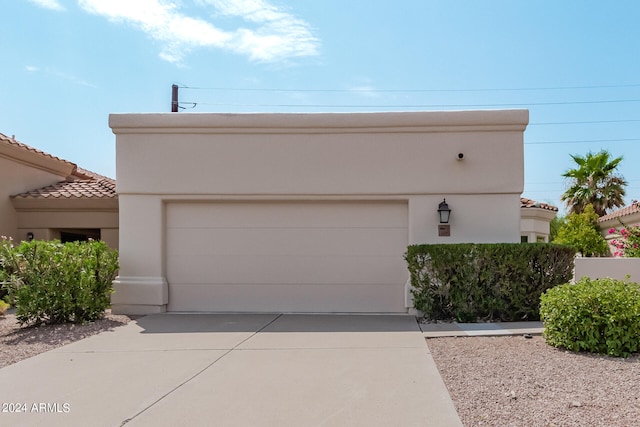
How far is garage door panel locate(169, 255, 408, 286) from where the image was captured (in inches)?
394

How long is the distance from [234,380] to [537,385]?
3191 mm

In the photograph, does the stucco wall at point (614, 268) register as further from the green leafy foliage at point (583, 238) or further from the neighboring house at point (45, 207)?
the neighboring house at point (45, 207)

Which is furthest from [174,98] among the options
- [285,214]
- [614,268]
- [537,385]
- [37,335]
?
[537,385]

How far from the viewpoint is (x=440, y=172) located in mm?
9836

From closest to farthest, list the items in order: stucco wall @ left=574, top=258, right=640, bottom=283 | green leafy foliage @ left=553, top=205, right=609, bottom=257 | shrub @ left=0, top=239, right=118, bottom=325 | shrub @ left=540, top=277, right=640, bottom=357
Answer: shrub @ left=540, top=277, right=640, bottom=357, shrub @ left=0, top=239, right=118, bottom=325, stucco wall @ left=574, top=258, right=640, bottom=283, green leafy foliage @ left=553, top=205, right=609, bottom=257

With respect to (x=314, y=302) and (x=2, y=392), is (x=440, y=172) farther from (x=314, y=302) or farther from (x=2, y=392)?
(x=2, y=392)

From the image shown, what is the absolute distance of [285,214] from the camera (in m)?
10.2

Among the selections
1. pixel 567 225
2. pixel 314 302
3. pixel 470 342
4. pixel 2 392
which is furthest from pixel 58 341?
pixel 567 225

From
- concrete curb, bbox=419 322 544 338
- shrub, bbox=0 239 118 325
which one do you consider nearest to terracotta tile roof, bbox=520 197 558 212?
concrete curb, bbox=419 322 544 338

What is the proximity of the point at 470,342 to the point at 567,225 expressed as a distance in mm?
17869

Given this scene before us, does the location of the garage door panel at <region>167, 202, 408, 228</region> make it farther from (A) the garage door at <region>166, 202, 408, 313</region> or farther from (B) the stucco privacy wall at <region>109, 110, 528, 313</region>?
(B) the stucco privacy wall at <region>109, 110, 528, 313</region>

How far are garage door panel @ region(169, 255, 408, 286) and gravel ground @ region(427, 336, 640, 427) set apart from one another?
126 inches

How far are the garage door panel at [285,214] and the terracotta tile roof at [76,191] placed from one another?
3.01m

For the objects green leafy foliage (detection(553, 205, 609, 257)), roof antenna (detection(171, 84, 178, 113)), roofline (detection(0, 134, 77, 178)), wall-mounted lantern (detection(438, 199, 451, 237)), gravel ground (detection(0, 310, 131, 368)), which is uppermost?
roof antenna (detection(171, 84, 178, 113))
